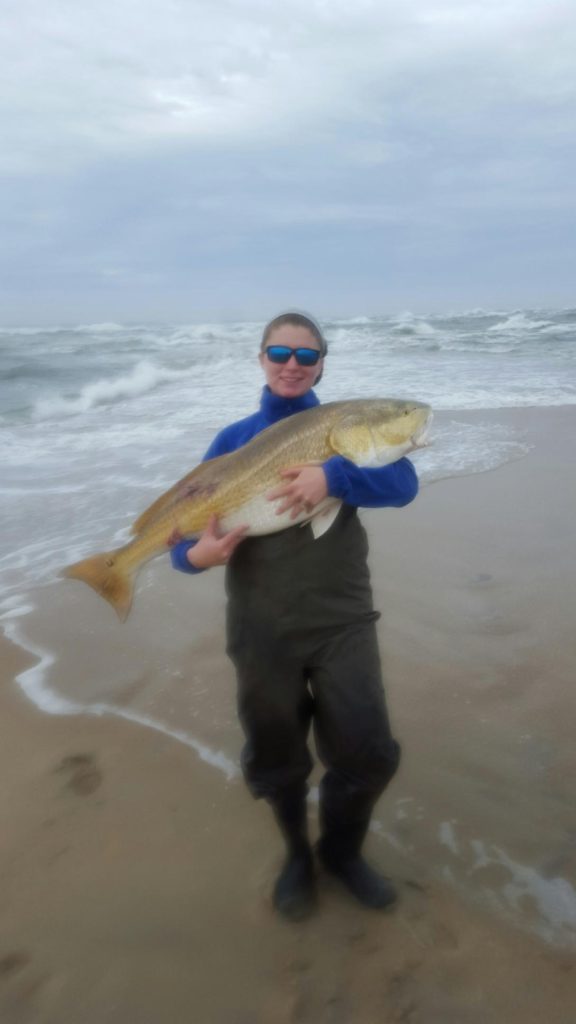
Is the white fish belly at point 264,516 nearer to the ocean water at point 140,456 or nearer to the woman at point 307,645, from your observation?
the woman at point 307,645

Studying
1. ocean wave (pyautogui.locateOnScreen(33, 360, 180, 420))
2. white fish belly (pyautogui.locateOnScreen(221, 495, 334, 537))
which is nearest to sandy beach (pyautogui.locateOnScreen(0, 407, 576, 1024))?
white fish belly (pyautogui.locateOnScreen(221, 495, 334, 537))

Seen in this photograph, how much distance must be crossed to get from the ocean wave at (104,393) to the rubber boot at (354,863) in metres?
16.1

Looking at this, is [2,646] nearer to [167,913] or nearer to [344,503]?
[167,913]

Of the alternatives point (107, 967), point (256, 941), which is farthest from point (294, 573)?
point (107, 967)

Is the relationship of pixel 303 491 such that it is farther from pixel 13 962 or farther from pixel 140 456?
pixel 140 456

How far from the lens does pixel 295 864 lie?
117 inches

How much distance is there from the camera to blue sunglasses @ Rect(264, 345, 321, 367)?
286 cm

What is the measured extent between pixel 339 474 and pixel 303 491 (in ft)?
0.44

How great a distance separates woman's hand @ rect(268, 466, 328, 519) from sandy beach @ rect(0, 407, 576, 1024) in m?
1.41

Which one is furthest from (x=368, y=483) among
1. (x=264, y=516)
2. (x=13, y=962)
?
(x=13, y=962)

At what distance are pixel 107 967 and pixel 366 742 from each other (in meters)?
1.10

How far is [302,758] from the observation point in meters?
2.88

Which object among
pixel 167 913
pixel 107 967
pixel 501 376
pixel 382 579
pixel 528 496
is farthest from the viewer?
pixel 501 376

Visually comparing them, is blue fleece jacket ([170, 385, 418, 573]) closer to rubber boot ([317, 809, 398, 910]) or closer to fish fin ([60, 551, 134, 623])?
fish fin ([60, 551, 134, 623])
